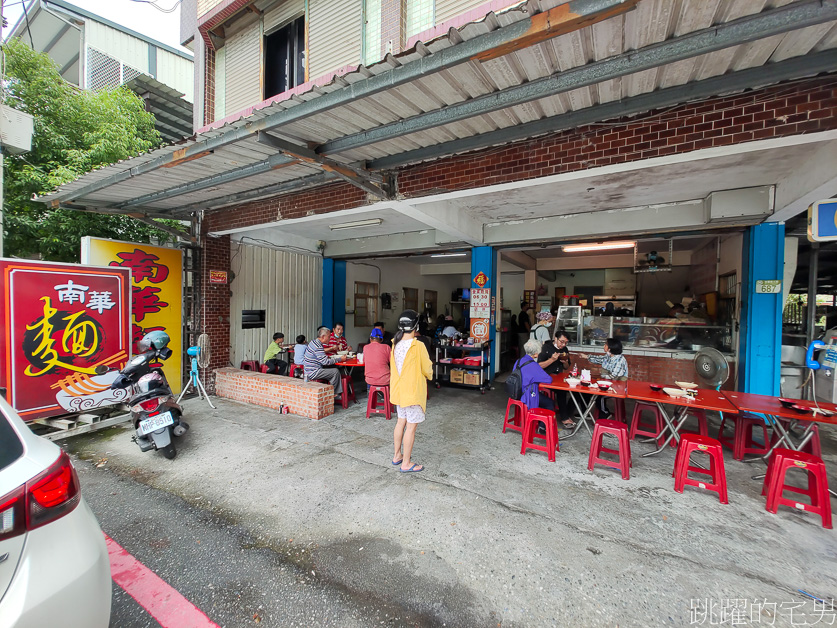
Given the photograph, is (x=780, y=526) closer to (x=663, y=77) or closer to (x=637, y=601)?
(x=637, y=601)

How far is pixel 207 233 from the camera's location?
641 cm

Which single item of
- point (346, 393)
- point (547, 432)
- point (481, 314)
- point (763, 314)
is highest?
point (763, 314)

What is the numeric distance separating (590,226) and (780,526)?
4588 mm

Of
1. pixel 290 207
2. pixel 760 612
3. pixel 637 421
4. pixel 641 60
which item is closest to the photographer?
pixel 760 612

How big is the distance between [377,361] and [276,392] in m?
1.85

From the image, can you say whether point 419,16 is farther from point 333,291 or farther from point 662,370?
point 662,370

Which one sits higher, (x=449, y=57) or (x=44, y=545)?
(x=449, y=57)

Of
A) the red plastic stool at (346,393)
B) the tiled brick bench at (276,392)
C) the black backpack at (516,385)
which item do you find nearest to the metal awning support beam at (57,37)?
the tiled brick bench at (276,392)

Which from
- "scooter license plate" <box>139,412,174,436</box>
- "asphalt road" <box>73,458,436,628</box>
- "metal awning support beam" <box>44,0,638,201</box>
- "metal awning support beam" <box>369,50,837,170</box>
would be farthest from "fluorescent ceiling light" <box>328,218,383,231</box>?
"asphalt road" <box>73,458,436,628</box>

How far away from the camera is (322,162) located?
354 centimetres

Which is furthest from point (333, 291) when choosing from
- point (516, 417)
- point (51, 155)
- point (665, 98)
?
point (665, 98)

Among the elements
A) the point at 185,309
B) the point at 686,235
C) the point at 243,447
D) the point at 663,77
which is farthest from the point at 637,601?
the point at 185,309

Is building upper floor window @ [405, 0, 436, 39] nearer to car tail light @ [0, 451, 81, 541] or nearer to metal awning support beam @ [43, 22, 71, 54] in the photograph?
car tail light @ [0, 451, 81, 541]

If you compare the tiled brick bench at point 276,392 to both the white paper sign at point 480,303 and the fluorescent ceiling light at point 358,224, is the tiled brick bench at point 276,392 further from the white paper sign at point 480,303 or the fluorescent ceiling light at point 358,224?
the white paper sign at point 480,303
